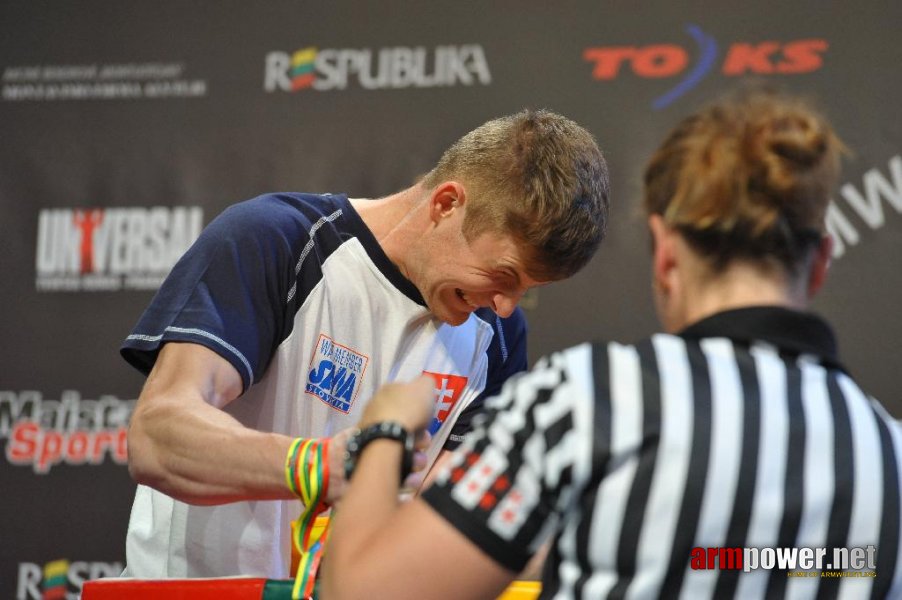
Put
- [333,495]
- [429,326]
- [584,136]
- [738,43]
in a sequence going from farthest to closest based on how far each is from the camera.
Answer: [738,43], [429,326], [584,136], [333,495]

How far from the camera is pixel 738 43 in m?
2.97

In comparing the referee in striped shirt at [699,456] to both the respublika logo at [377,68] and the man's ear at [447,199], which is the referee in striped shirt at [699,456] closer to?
the man's ear at [447,199]

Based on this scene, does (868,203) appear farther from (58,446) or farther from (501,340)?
(58,446)

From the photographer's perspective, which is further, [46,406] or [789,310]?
[46,406]

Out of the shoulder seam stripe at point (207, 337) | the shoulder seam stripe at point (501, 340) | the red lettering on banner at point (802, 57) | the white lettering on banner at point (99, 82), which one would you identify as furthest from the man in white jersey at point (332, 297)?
the white lettering on banner at point (99, 82)

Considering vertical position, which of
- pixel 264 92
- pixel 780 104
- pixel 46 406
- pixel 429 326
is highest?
pixel 264 92

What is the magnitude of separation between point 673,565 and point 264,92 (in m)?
2.55

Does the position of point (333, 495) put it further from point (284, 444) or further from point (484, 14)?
point (484, 14)

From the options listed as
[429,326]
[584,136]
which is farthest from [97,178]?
[584,136]

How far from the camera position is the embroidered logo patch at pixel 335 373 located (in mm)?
1800

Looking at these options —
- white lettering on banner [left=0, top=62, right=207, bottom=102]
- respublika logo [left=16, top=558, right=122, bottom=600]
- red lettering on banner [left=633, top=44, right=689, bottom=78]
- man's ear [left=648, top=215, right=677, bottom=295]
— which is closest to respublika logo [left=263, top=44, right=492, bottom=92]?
white lettering on banner [left=0, top=62, right=207, bottom=102]

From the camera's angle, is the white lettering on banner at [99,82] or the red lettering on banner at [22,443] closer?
the red lettering on banner at [22,443]

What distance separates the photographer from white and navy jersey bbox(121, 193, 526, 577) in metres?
1.64

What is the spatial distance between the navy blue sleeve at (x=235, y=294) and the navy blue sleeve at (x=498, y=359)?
45cm
